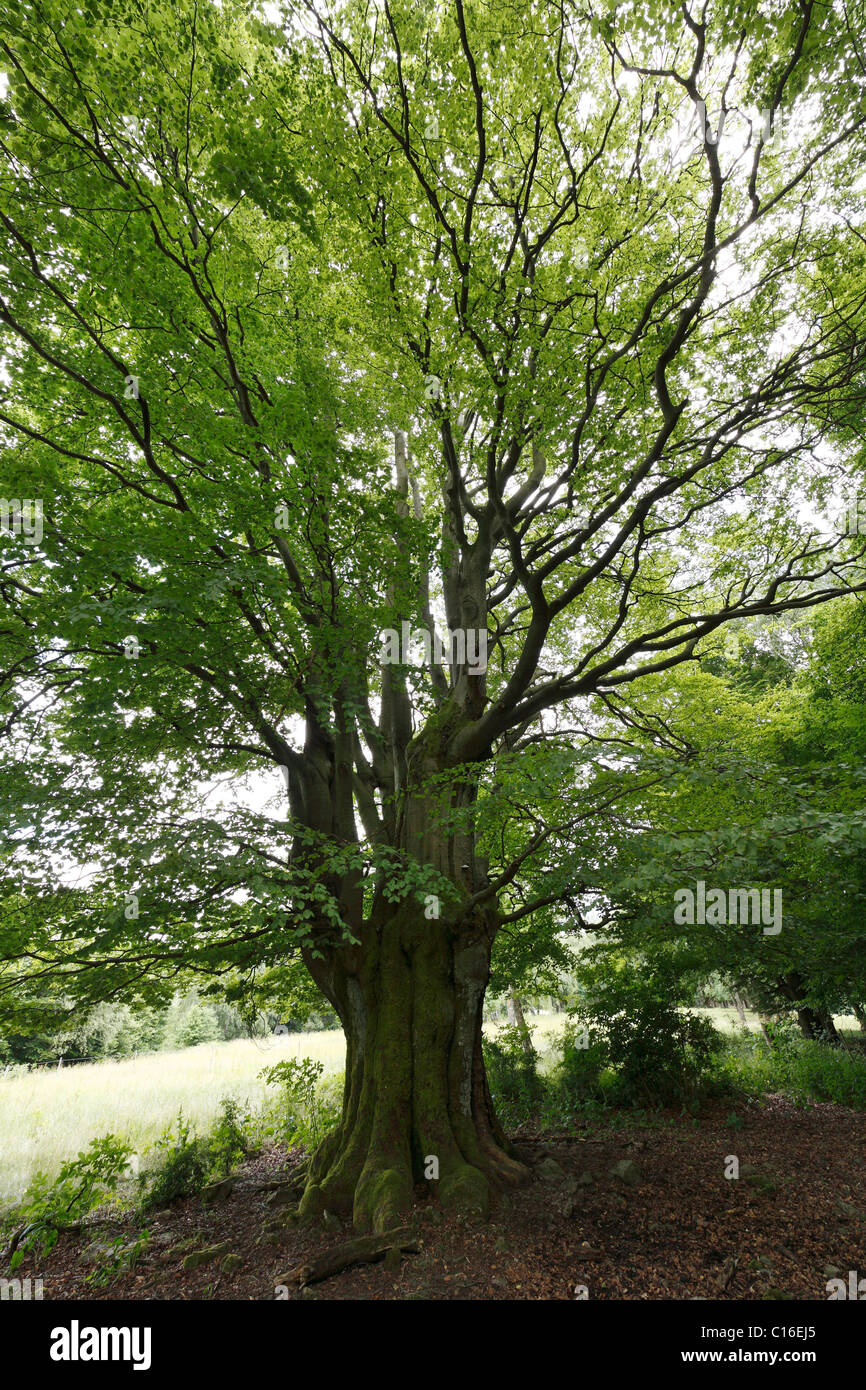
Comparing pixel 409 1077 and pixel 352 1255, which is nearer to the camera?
pixel 352 1255

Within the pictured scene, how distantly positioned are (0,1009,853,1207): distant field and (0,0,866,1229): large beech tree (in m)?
4.15

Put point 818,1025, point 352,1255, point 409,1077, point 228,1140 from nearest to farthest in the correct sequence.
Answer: point 352,1255
point 409,1077
point 228,1140
point 818,1025

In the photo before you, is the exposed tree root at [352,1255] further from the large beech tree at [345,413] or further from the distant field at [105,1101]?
the distant field at [105,1101]

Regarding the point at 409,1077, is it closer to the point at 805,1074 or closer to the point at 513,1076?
the point at 513,1076

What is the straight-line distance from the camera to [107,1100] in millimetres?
11539

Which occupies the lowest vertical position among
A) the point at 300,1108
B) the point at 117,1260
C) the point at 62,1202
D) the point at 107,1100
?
the point at 107,1100

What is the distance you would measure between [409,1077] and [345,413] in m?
7.57

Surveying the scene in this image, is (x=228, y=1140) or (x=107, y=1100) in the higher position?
(x=228, y=1140)

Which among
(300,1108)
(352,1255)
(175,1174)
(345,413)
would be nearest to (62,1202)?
(175,1174)

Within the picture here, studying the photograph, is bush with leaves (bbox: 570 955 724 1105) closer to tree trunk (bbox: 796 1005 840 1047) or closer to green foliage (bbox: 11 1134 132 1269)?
tree trunk (bbox: 796 1005 840 1047)

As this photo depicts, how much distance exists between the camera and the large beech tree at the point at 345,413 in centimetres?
446

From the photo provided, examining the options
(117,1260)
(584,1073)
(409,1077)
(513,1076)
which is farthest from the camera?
(513,1076)

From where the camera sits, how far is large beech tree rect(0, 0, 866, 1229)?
14.6 ft

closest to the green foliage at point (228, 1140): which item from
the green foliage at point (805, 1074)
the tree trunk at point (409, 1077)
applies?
the tree trunk at point (409, 1077)
